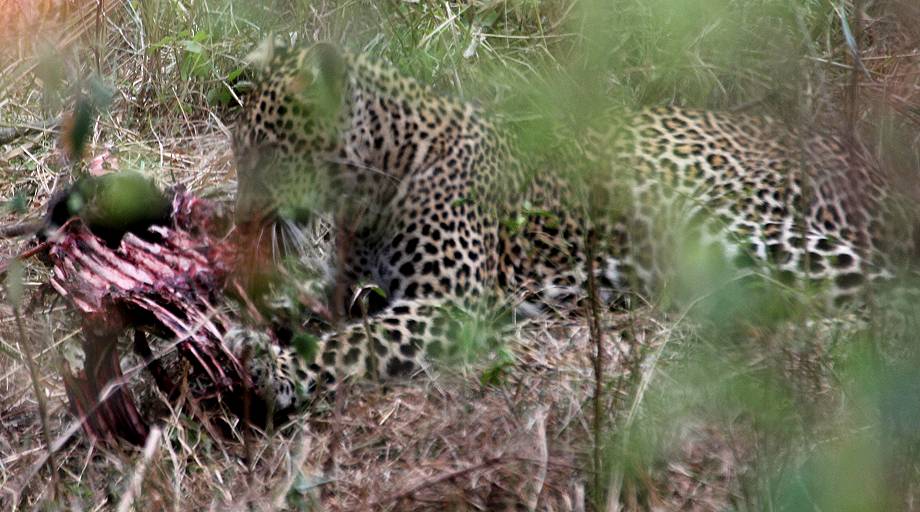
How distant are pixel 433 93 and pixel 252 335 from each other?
6.91 ft

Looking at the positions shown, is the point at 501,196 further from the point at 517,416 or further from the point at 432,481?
the point at 432,481

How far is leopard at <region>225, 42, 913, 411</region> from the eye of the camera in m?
5.96

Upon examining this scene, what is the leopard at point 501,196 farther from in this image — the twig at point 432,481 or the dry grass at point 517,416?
the twig at point 432,481

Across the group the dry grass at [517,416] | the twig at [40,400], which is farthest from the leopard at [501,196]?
the twig at [40,400]

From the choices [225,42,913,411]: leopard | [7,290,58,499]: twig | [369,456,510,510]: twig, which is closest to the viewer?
[7,290,58,499]: twig

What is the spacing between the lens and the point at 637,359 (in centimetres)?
396

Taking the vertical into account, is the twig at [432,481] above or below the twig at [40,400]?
below

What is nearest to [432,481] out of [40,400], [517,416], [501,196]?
[517,416]

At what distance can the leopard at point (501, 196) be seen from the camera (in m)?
5.96

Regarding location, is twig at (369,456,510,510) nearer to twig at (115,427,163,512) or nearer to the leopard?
twig at (115,427,163,512)

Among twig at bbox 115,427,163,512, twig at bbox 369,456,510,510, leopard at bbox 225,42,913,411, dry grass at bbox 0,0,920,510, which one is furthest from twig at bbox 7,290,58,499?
leopard at bbox 225,42,913,411

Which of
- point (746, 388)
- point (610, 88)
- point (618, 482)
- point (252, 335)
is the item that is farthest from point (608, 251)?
point (746, 388)

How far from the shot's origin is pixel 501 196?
21.6 ft

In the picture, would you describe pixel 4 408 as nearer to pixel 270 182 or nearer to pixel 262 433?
pixel 262 433
